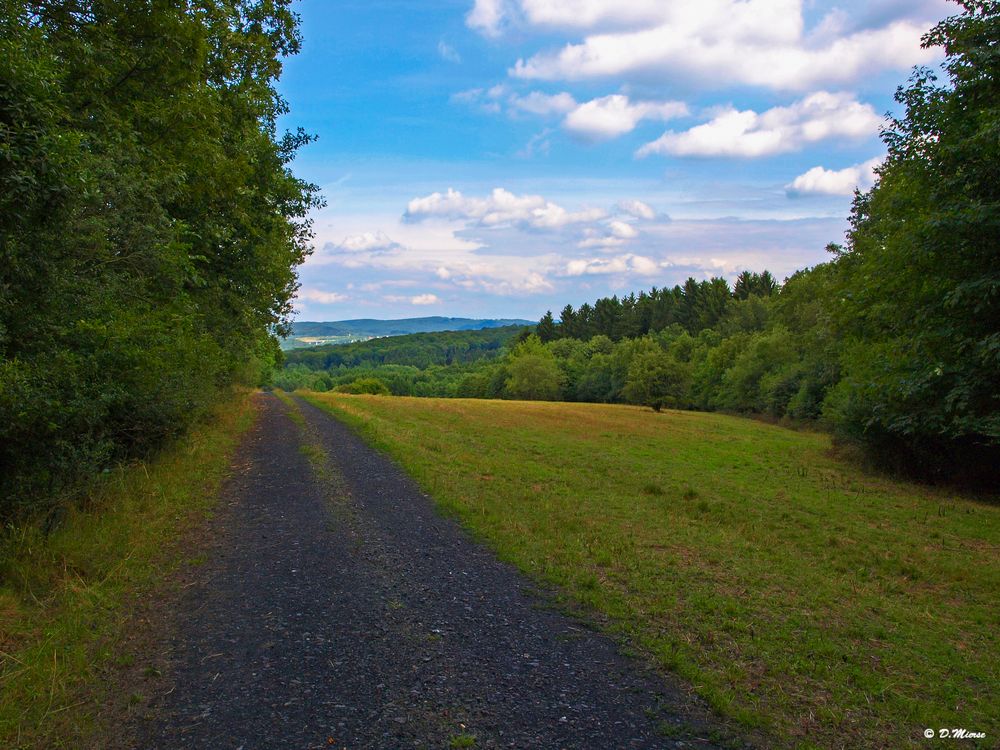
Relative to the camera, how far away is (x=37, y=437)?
719 cm

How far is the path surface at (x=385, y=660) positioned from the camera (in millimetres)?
4105

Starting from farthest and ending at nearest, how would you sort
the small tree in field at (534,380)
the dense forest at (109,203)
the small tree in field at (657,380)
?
the small tree in field at (534,380) → the small tree in field at (657,380) → the dense forest at (109,203)

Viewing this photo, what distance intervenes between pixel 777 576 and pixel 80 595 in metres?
8.56

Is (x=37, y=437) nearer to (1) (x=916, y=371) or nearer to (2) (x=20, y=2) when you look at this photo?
(2) (x=20, y=2)

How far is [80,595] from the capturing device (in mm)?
6180

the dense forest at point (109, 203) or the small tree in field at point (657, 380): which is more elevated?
the dense forest at point (109, 203)

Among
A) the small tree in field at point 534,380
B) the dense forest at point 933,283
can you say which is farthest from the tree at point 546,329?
the dense forest at point 933,283

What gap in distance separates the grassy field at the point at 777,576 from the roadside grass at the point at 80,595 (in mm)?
4535

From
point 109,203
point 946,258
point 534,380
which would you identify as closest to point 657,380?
point 534,380

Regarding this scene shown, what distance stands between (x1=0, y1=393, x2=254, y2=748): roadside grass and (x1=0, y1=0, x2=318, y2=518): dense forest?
795mm

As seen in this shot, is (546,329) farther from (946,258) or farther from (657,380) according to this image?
(946,258)

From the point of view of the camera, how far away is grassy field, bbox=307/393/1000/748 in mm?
4691

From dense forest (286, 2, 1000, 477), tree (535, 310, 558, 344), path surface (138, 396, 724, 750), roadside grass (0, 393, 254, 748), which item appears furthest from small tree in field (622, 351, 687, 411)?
tree (535, 310, 558, 344)

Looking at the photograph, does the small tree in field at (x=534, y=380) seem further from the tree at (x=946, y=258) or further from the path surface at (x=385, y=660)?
the path surface at (x=385, y=660)
